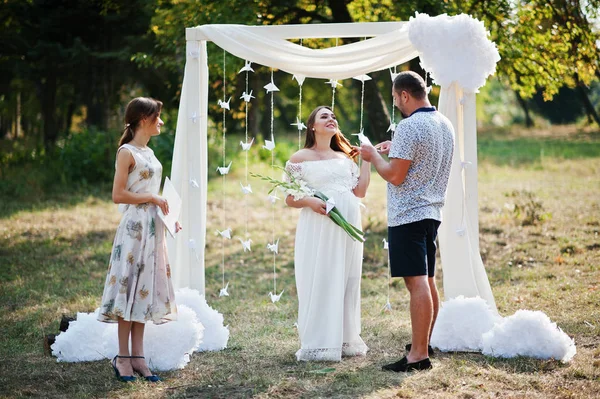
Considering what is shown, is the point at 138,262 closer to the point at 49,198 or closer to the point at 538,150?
the point at 49,198

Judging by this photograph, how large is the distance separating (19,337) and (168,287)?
215cm

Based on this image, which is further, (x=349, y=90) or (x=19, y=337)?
(x=349, y=90)

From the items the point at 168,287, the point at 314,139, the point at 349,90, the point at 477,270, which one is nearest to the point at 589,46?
the point at 477,270

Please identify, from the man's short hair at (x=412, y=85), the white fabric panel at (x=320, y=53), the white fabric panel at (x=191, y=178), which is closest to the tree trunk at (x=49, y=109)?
the white fabric panel at (x=191, y=178)

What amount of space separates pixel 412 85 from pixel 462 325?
1.94m

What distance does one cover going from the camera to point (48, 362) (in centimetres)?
538

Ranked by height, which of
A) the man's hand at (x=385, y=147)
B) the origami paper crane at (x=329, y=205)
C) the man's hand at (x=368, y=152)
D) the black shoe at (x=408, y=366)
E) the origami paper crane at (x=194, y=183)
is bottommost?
the black shoe at (x=408, y=366)

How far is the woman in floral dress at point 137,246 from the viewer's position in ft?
15.3

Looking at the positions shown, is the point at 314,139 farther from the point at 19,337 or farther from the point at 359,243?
the point at 19,337

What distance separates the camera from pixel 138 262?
4.74 meters

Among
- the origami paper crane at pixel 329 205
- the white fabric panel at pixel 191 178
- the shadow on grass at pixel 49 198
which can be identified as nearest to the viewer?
the origami paper crane at pixel 329 205

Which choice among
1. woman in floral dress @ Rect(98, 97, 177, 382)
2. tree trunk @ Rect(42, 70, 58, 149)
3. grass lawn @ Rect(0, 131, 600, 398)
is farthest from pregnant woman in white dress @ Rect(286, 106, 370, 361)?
tree trunk @ Rect(42, 70, 58, 149)

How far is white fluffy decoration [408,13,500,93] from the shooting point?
211 inches

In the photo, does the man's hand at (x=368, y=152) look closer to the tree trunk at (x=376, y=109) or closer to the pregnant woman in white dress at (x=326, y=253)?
the pregnant woman in white dress at (x=326, y=253)
